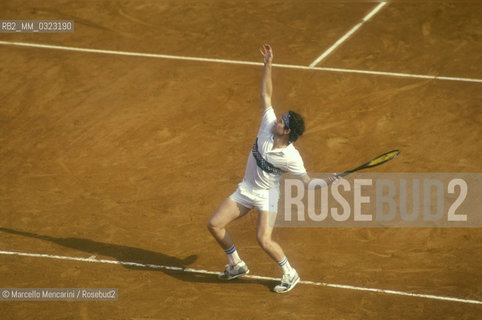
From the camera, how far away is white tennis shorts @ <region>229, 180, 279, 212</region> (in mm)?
8039

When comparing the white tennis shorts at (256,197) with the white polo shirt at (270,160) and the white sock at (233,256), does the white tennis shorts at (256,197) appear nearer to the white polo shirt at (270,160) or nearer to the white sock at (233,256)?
the white polo shirt at (270,160)

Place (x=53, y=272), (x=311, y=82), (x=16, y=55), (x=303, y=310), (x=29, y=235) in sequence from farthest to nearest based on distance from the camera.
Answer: (x=16, y=55) < (x=311, y=82) < (x=29, y=235) < (x=53, y=272) < (x=303, y=310)

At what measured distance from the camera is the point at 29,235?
30.8ft

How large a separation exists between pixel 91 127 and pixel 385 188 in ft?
17.4

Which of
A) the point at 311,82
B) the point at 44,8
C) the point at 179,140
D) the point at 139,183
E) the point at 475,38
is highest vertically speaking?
the point at 44,8

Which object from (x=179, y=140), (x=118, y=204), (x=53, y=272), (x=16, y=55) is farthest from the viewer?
(x=16, y=55)

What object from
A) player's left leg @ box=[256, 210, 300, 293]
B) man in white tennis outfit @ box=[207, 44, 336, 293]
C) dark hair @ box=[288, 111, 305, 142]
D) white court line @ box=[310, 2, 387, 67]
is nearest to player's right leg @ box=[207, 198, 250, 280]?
man in white tennis outfit @ box=[207, 44, 336, 293]

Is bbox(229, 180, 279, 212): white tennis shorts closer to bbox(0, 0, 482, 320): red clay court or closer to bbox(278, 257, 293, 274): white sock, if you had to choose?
bbox(278, 257, 293, 274): white sock

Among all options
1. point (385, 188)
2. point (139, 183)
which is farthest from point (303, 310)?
point (139, 183)

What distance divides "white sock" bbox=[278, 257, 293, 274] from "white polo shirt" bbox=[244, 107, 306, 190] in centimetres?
95

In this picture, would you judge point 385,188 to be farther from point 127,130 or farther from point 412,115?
point 127,130

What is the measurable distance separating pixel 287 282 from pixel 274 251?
1.75 feet

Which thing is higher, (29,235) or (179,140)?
(179,140)

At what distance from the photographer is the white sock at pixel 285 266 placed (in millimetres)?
8203
